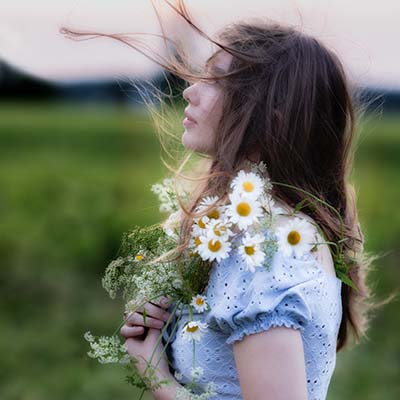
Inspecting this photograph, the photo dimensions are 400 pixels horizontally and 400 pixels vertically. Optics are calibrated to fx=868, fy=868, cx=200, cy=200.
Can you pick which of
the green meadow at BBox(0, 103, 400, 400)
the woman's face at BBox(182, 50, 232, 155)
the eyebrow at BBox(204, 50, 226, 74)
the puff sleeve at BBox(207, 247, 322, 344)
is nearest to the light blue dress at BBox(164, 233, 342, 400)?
the puff sleeve at BBox(207, 247, 322, 344)

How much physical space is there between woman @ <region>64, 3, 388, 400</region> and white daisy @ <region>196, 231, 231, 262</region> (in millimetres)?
42

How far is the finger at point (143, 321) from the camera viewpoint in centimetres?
192

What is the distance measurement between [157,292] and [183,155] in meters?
0.68

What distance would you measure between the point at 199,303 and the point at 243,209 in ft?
0.74

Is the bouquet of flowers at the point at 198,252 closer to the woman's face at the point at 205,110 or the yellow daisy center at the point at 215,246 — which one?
the yellow daisy center at the point at 215,246

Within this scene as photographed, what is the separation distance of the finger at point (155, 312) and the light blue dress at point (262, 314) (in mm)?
56

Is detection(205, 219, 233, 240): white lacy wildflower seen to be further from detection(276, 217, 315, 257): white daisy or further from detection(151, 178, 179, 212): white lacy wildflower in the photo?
detection(151, 178, 179, 212): white lacy wildflower

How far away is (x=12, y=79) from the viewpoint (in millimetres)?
11586

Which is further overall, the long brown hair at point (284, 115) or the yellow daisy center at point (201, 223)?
the long brown hair at point (284, 115)

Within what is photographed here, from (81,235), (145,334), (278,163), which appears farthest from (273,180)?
(81,235)

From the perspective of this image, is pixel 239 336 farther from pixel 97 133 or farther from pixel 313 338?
pixel 97 133

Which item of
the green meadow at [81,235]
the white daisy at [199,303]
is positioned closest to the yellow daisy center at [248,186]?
the white daisy at [199,303]

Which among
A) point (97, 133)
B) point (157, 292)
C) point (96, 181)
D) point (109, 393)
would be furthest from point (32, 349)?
point (97, 133)

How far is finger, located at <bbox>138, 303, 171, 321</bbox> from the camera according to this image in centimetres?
192
